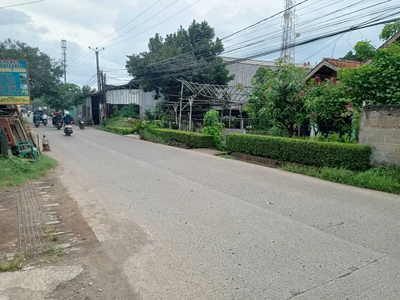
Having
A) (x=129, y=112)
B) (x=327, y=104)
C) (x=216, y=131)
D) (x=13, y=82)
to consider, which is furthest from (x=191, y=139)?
(x=129, y=112)

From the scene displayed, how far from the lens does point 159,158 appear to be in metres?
11.3

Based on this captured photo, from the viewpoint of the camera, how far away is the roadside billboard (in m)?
10.3

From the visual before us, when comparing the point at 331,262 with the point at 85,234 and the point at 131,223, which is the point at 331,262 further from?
the point at 85,234

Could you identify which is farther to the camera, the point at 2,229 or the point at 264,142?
the point at 264,142

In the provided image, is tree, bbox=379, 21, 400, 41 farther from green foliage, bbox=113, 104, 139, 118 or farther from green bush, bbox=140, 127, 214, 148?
green foliage, bbox=113, 104, 139, 118

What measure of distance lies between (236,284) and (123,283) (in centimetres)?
113

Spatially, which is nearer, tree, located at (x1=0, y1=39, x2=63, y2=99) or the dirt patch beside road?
the dirt patch beside road

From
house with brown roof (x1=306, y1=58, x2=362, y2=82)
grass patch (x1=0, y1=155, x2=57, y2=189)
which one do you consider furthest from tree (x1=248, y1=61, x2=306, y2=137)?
grass patch (x1=0, y1=155, x2=57, y2=189)

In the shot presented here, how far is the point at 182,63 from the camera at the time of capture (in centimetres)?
2283

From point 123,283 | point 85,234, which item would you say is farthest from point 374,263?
point 85,234

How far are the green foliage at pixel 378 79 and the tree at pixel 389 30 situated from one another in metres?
2.94

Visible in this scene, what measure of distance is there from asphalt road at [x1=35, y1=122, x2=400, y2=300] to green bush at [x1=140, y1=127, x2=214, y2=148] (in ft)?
20.9

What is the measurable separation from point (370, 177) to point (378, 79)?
9.63 ft

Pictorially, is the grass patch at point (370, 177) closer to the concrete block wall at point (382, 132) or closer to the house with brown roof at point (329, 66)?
the concrete block wall at point (382, 132)
